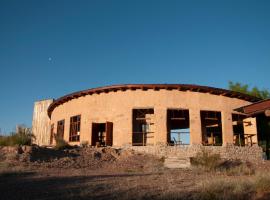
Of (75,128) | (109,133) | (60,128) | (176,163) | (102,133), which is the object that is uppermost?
(60,128)

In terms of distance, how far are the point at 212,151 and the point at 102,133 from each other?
9.45 meters

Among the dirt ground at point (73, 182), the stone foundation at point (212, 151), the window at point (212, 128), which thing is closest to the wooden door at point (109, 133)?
the stone foundation at point (212, 151)

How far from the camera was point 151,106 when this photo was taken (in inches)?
888

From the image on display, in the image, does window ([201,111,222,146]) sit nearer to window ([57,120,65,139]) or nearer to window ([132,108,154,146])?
window ([132,108,154,146])

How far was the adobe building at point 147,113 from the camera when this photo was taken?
22516mm

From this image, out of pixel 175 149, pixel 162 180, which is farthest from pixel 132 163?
pixel 162 180

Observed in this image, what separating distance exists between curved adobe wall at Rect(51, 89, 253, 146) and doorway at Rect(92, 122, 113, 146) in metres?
0.39

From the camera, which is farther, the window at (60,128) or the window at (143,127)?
the window at (60,128)

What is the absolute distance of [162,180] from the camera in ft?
33.6

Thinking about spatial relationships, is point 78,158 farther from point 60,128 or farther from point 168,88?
point 60,128

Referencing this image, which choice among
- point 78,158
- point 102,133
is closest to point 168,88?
point 102,133

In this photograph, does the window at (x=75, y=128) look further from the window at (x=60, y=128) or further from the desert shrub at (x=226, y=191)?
the desert shrub at (x=226, y=191)

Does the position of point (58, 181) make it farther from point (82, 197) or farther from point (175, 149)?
point (175, 149)

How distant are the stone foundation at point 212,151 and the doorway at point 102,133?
6.36 feet
